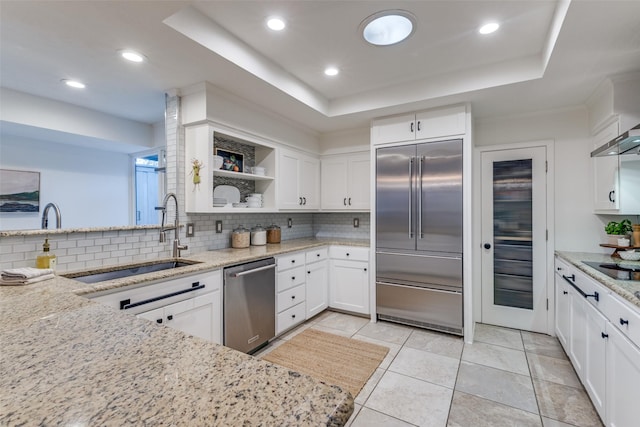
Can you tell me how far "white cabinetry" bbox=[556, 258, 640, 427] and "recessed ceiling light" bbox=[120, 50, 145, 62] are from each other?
3.34 m

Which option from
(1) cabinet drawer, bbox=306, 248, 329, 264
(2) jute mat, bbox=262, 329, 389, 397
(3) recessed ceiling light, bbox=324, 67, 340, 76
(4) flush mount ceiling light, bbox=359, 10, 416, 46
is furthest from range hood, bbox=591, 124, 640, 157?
(1) cabinet drawer, bbox=306, 248, 329, 264

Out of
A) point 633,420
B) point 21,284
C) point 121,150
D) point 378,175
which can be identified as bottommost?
point 633,420

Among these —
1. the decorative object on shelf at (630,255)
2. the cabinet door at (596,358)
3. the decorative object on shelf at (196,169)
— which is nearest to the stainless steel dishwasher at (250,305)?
the decorative object on shelf at (196,169)

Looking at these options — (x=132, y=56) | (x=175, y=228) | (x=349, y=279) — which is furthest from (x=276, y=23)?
(x=349, y=279)

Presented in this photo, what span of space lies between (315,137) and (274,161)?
96 centimetres

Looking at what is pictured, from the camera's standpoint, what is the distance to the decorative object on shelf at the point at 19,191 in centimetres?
341

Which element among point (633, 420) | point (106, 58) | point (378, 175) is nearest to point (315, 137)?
point (378, 175)

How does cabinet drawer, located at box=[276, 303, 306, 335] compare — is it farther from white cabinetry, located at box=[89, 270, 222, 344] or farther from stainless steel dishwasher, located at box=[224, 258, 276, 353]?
white cabinetry, located at box=[89, 270, 222, 344]

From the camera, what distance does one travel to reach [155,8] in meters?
1.69

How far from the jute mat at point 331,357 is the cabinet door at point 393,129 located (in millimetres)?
2218

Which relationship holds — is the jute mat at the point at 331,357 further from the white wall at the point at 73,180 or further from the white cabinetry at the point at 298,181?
the white wall at the point at 73,180

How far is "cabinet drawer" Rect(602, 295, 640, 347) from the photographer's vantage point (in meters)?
1.41

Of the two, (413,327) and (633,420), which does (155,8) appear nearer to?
(633,420)

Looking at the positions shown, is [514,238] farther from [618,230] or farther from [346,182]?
[346,182]
